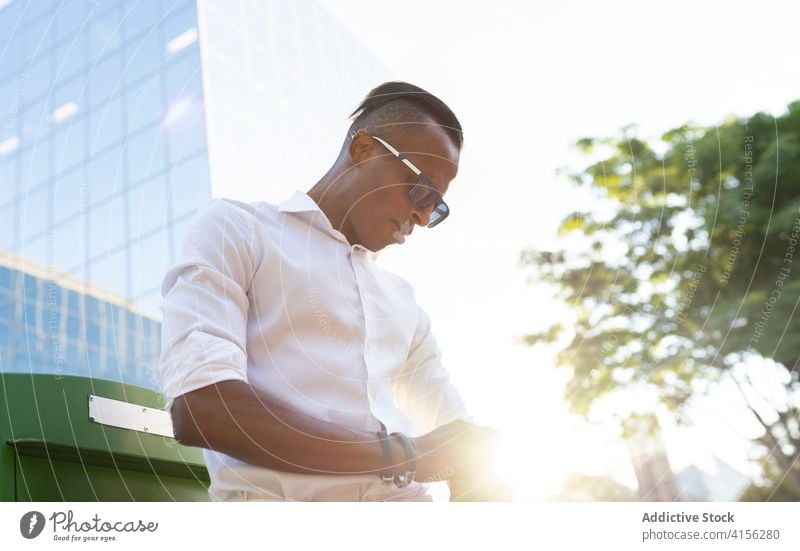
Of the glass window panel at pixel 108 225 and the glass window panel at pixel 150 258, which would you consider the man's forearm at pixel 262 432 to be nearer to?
the glass window panel at pixel 150 258

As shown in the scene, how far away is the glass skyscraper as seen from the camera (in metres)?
1.06

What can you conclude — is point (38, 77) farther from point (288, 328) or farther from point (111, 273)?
point (288, 328)

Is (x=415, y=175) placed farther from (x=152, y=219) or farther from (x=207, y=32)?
(x=207, y=32)

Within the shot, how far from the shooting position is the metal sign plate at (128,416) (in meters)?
0.82

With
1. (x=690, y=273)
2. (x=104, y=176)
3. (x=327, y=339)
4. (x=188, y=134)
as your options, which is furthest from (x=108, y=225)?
(x=690, y=273)

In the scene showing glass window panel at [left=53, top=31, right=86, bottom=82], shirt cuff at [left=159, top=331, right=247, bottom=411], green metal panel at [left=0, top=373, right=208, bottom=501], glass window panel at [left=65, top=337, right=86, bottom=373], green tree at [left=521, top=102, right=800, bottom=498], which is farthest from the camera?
green tree at [left=521, top=102, right=800, bottom=498]

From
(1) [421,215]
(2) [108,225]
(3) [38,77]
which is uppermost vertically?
(3) [38,77]

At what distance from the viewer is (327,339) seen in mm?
775

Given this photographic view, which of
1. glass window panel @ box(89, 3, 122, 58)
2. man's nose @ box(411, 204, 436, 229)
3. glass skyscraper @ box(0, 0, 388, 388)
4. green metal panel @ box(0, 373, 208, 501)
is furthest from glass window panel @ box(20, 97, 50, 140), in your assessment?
man's nose @ box(411, 204, 436, 229)

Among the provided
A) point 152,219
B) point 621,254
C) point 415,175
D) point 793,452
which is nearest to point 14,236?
point 152,219

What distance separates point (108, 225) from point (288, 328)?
49 cm

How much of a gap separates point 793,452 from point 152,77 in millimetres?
2587

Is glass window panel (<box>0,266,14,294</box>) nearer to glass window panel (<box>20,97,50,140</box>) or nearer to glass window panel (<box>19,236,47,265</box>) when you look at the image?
glass window panel (<box>19,236,47,265</box>)

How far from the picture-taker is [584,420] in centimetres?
199
